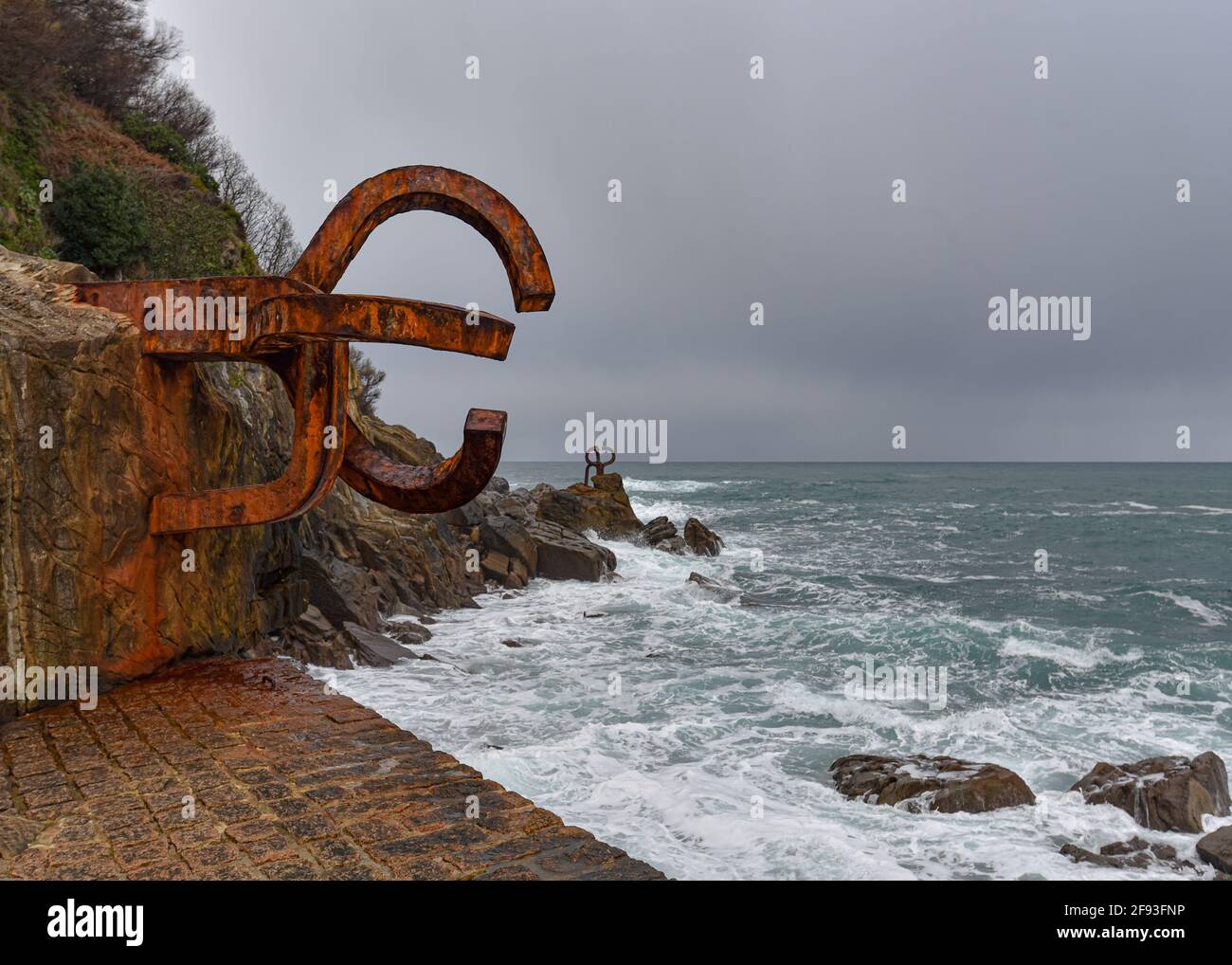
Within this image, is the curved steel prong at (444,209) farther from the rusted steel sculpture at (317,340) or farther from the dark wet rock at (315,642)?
the dark wet rock at (315,642)

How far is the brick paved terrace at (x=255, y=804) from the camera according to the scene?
2.84m

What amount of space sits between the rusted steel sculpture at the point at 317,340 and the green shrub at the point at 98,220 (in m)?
6.57

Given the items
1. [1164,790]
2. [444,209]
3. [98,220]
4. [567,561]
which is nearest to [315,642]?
[444,209]

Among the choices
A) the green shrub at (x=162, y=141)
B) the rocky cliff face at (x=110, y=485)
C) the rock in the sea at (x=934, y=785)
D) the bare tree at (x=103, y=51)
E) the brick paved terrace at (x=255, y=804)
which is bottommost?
the rock in the sea at (x=934, y=785)

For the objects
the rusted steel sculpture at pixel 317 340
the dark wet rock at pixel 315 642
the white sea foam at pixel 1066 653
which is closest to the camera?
the rusted steel sculpture at pixel 317 340

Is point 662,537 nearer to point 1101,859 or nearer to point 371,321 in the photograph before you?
point 1101,859

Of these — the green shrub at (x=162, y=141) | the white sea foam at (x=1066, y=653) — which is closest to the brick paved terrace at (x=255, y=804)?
the white sea foam at (x=1066, y=653)

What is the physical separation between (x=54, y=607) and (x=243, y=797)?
1.94m

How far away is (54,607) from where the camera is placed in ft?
14.6

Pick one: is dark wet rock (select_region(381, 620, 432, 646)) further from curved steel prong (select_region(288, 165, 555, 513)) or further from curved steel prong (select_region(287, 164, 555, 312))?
curved steel prong (select_region(287, 164, 555, 312))

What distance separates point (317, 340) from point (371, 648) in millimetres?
6120
